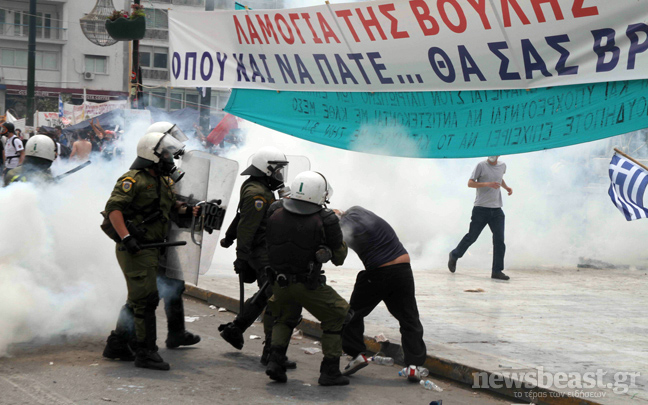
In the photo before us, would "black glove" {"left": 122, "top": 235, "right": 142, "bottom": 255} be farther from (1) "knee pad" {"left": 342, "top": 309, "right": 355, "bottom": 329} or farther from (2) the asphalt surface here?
(1) "knee pad" {"left": 342, "top": 309, "right": 355, "bottom": 329}

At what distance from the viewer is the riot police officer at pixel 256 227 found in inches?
227

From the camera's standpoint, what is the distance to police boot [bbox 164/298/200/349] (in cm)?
612

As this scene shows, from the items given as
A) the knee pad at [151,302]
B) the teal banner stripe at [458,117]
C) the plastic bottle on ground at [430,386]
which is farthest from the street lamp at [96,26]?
the plastic bottle on ground at [430,386]

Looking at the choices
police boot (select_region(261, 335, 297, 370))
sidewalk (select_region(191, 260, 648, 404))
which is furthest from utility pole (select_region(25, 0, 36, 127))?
police boot (select_region(261, 335, 297, 370))

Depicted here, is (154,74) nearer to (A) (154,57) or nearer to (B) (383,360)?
(A) (154,57)

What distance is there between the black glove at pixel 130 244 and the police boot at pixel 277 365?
3.98ft

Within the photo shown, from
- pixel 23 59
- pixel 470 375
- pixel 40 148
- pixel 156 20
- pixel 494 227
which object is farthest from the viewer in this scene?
pixel 156 20

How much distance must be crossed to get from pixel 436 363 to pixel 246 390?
5.13ft

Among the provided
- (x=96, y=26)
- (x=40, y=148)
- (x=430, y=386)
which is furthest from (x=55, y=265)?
(x=96, y=26)

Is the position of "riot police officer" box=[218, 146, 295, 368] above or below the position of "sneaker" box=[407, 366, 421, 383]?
above

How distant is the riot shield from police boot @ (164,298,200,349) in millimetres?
281

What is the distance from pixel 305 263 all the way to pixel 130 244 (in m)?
1.26

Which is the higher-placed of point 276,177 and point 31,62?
point 31,62

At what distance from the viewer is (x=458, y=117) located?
6211mm
